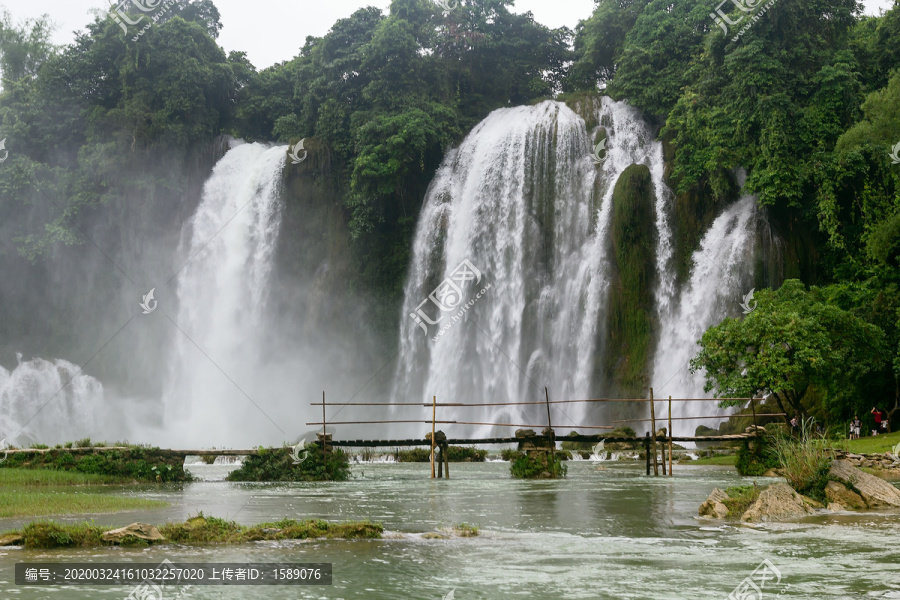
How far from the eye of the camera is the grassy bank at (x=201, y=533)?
8.11m

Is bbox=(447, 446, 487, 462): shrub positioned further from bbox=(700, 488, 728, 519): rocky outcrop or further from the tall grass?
bbox=(700, 488, 728, 519): rocky outcrop

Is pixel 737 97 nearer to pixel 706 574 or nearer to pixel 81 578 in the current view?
pixel 706 574

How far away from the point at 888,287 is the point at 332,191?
942 inches

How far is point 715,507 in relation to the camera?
Answer: 1067 centimetres

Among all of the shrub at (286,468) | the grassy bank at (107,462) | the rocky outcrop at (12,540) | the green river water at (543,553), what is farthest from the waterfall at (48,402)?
the rocky outcrop at (12,540)

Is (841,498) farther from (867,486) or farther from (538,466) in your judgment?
(538,466)

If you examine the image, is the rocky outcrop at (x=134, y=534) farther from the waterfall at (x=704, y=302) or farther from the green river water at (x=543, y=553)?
the waterfall at (x=704, y=302)

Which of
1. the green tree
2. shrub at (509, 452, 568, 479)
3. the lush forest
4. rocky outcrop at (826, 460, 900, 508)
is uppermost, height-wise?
the lush forest

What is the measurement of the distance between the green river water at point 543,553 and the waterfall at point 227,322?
22985mm

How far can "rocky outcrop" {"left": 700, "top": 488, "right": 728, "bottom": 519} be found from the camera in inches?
416

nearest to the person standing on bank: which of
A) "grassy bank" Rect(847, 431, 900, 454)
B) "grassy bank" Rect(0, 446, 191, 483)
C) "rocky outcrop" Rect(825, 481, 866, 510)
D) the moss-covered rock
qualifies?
"grassy bank" Rect(847, 431, 900, 454)

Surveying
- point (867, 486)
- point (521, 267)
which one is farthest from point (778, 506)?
point (521, 267)

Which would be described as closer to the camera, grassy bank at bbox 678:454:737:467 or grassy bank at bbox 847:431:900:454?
grassy bank at bbox 847:431:900:454

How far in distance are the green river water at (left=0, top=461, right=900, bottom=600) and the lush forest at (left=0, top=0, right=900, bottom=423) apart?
35.3 feet
